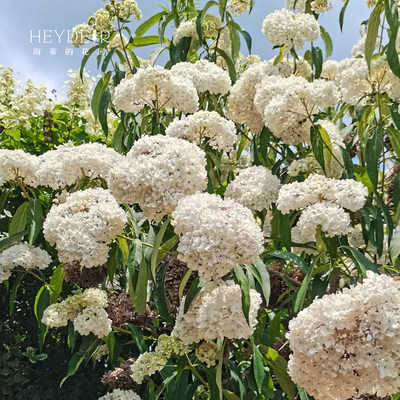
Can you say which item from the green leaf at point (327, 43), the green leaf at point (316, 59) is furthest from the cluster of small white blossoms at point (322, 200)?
the green leaf at point (327, 43)

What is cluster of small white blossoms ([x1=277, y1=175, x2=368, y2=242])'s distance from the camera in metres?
2.04

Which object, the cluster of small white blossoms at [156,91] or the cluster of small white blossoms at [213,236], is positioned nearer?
the cluster of small white blossoms at [213,236]

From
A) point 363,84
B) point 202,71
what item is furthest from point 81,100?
point 363,84

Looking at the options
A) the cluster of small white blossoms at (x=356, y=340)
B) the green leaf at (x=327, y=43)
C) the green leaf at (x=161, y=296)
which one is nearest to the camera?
the cluster of small white blossoms at (x=356, y=340)

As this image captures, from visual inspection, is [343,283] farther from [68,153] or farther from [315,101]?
[68,153]

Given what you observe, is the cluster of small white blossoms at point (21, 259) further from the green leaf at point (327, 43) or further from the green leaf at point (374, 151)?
Result: the green leaf at point (327, 43)

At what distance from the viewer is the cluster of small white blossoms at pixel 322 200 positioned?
80.4 inches

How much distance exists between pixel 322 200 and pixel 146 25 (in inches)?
77.7

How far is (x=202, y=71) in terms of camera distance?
9.52ft

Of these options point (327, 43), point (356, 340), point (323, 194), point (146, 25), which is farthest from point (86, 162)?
point (327, 43)

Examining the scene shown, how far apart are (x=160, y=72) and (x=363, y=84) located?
0.95 m

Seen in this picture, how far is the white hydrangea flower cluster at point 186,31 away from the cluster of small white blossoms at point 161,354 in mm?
1790

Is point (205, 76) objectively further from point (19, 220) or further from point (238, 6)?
point (19, 220)

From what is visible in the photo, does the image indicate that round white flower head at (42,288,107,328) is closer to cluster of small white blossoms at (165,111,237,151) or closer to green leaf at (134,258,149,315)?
green leaf at (134,258,149,315)
